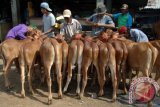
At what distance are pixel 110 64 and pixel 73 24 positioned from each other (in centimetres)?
182

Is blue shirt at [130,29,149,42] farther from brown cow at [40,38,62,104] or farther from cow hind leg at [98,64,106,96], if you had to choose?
brown cow at [40,38,62,104]

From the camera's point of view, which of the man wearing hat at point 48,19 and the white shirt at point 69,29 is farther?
the man wearing hat at point 48,19

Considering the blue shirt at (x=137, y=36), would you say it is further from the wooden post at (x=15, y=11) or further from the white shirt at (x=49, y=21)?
the wooden post at (x=15, y=11)

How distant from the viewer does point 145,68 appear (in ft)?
21.6

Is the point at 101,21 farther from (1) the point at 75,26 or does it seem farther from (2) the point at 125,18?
(2) the point at 125,18

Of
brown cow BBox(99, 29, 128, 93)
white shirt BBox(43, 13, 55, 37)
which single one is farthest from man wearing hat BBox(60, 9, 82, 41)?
brown cow BBox(99, 29, 128, 93)

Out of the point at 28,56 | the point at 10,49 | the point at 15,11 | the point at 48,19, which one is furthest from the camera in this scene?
the point at 15,11

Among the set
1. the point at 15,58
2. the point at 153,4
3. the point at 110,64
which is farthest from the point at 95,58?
the point at 153,4

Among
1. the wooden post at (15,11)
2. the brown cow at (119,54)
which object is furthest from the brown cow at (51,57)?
the wooden post at (15,11)

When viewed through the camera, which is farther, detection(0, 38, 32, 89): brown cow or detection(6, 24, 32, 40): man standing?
detection(6, 24, 32, 40): man standing

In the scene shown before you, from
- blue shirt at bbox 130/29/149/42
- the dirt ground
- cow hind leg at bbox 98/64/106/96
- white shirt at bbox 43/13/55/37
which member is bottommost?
the dirt ground

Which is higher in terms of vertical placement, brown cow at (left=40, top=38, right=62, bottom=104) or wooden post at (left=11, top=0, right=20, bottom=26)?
wooden post at (left=11, top=0, right=20, bottom=26)

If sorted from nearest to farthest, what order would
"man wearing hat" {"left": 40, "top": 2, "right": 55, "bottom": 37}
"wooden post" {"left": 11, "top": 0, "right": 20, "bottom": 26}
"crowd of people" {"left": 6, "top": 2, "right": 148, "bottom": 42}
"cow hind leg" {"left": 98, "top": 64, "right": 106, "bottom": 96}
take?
"cow hind leg" {"left": 98, "top": 64, "right": 106, "bottom": 96} → "crowd of people" {"left": 6, "top": 2, "right": 148, "bottom": 42} → "man wearing hat" {"left": 40, "top": 2, "right": 55, "bottom": 37} → "wooden post" {"left": 11, "top": 0, "right": 20, "bottom": 26}

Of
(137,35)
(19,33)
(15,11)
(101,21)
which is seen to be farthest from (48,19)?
(15,11)
